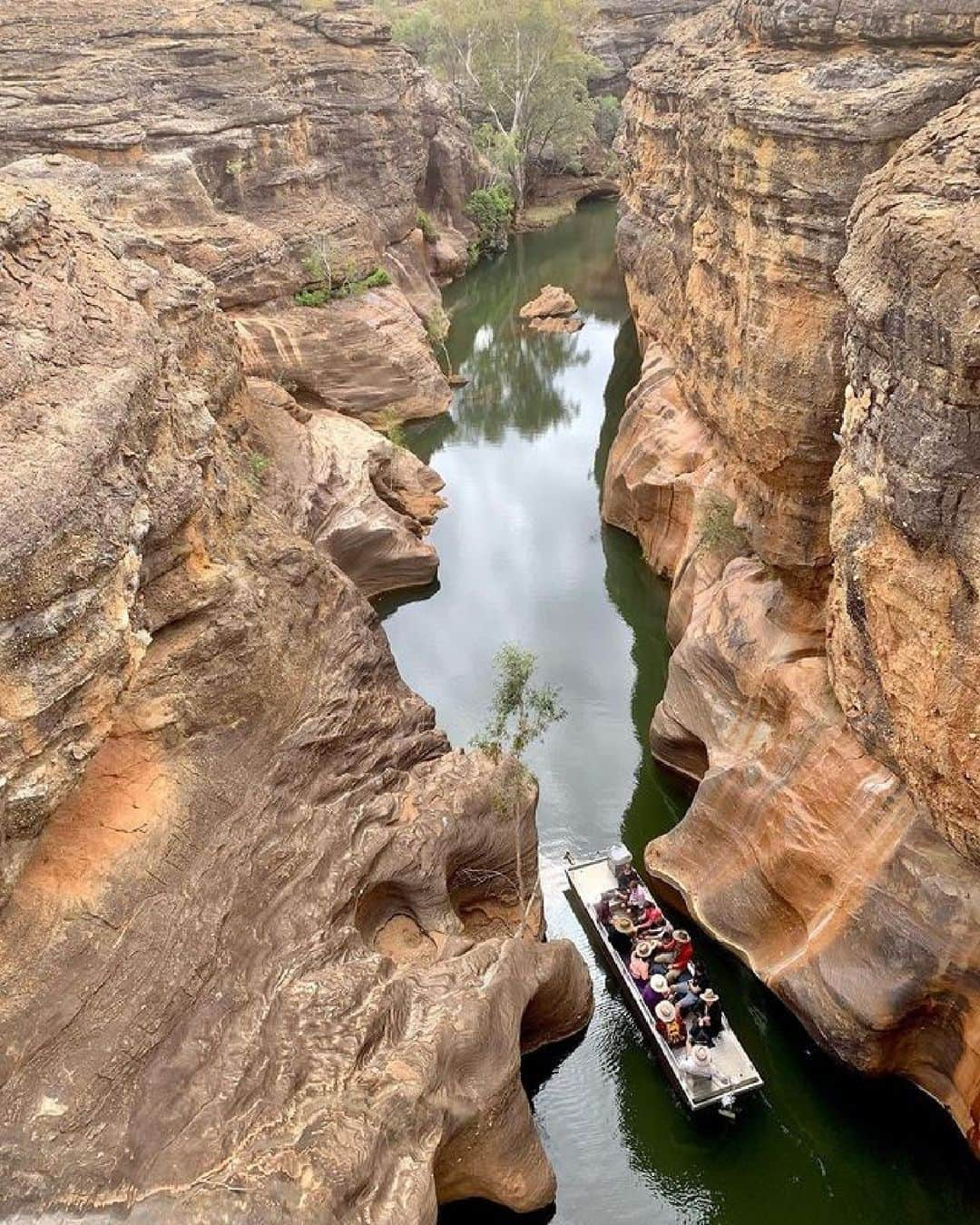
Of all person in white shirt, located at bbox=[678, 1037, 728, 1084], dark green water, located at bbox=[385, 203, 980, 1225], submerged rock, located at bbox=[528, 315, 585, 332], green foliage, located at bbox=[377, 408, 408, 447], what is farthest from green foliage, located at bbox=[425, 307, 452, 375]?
person in white shirt, located at bbox=[678, 1037, 728, 1084]

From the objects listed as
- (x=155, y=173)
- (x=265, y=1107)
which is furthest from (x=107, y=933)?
(x=155, y=173)

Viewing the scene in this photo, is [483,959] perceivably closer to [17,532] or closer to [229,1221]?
[229,1221]

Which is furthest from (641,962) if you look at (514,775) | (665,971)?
(514,775)

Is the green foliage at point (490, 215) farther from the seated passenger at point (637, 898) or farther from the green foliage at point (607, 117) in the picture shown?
the seated passenger at point (637, 898)

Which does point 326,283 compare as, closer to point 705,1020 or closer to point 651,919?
point 651,919

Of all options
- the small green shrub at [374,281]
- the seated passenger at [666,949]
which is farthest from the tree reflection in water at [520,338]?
the seated passenger at [666,949]

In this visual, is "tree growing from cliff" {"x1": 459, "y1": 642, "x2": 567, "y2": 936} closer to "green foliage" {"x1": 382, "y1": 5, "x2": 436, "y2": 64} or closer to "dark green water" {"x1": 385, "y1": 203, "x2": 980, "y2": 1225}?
"dark green water" {"x1": 385, "y1": 203, "x2": 980, "y2": 1225}
